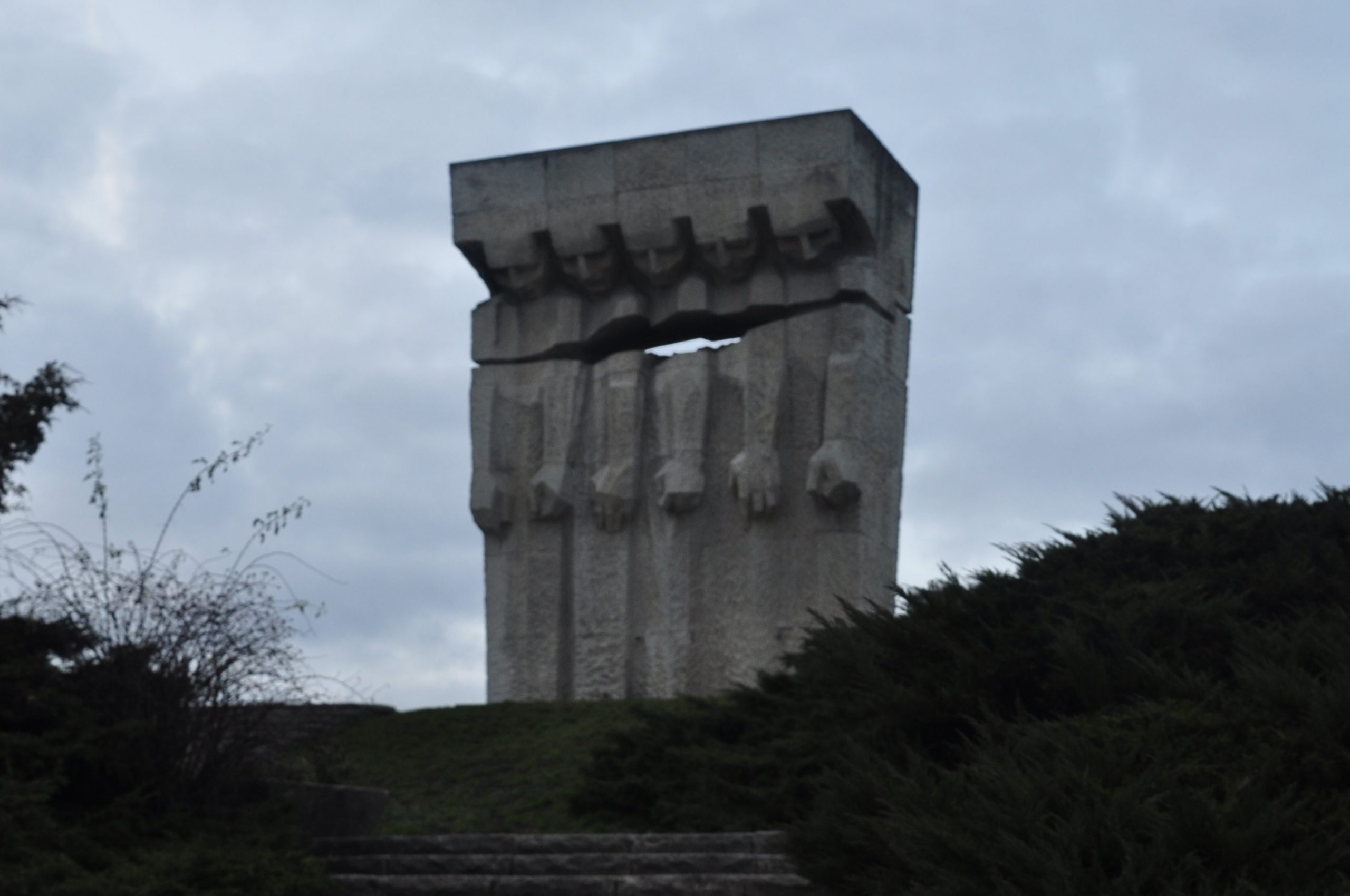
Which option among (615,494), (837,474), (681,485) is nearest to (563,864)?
(837,474)

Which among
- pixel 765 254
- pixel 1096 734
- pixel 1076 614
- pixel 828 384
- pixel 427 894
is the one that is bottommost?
pixel 427 894

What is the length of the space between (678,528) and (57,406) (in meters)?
5.64

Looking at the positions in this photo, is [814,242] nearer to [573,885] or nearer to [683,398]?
[683,398]

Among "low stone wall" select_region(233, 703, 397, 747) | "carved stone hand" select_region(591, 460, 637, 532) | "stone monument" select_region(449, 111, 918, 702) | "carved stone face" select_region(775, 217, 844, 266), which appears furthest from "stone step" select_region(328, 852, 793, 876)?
"carved stone face" select_region(775, 217, 844, 266)

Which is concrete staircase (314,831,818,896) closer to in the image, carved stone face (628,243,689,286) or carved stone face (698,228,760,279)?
carved stone face (698,228,760,279)

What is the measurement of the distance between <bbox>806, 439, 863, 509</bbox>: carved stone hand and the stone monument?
0.06 ft

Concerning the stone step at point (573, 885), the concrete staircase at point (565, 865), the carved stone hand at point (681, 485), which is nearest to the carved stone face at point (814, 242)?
the carved stone hand at point (681, 485)

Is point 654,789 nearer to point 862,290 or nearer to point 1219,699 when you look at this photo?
point 1219,699

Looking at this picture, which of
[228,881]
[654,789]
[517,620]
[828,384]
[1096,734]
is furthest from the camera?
[517,620]

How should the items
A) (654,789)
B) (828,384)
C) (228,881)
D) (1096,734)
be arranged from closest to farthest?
(1096,734) → (228,881) → (654,789) → (828,384)

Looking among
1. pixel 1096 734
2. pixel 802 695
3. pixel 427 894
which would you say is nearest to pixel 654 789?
pixel 802 695

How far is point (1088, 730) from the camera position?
660cm

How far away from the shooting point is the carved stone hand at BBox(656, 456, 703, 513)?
1509cm

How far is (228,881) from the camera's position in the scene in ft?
24.9
